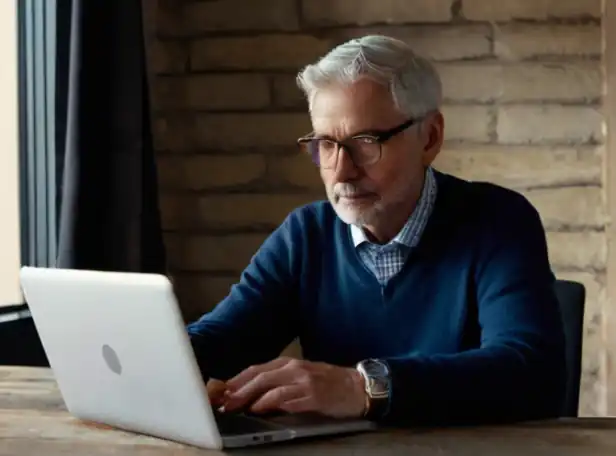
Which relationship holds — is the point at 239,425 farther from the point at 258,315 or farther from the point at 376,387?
the point at 258,315

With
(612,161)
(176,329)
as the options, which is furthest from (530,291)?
(612,161)

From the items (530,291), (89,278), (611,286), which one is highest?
(89,278)

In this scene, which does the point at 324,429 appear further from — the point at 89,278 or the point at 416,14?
the point at 416,14

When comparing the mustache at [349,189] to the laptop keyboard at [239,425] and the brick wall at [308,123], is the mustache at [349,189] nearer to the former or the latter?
the laptop keyboard at [239,425]

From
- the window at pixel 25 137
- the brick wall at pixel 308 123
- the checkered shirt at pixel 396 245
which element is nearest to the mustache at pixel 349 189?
the checkered shirt at pixel 396 245

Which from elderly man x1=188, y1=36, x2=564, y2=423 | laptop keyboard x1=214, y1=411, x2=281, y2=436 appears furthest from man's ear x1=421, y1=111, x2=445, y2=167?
laptop keyboard x1=214, y1=411, x2=281, y2=436

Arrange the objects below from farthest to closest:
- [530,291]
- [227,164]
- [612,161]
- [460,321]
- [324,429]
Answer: [227,164], [612,161], [460,321], [530,291], [324,429]

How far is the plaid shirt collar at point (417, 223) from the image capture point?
1719mm

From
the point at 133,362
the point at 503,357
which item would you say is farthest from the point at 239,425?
the point at 503,357

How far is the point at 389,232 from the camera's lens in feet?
5.80

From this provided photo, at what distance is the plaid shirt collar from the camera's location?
67.7 inches

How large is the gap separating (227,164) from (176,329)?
162cm

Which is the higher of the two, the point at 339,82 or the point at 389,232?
the point at 339,82

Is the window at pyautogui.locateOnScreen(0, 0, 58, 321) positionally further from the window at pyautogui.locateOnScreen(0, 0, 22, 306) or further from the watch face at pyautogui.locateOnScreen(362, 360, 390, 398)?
the watch face at pyautogui.locateOnScreen(362, 360, 390, 398)
